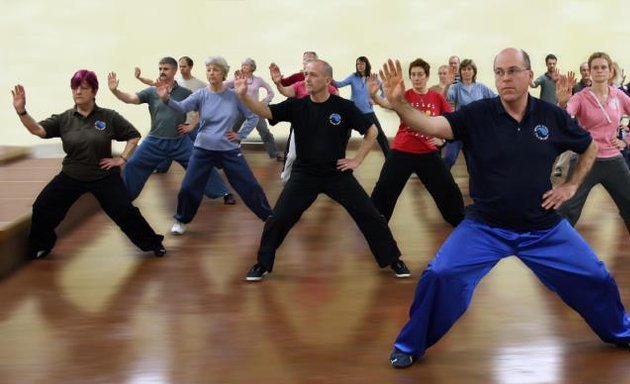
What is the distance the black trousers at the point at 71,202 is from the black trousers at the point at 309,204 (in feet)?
3.86

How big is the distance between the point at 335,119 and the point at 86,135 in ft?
6.05

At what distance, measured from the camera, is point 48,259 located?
22.0 ft

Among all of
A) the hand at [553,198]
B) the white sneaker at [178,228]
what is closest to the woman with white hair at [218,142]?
the white sneaker at [178,228]

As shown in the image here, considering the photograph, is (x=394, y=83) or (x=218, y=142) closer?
(x=394, y=83)

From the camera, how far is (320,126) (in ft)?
19.1

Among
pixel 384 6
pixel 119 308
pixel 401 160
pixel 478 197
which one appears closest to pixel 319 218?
pixel 401 160

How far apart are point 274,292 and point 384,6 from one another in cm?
903

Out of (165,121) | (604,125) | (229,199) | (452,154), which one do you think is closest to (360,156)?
(604,125)

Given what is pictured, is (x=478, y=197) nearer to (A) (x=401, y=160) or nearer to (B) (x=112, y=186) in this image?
(A) (x=401, y=160)

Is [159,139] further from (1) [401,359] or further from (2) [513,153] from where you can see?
(2) [513,153]

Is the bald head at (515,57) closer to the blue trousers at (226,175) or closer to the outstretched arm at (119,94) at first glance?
the blue trousers at (226,175)

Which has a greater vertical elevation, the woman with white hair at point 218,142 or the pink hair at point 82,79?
the pink hair at point 82,79

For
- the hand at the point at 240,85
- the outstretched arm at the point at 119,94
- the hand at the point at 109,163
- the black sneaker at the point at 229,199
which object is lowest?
the black sneaker at the point at 229,199

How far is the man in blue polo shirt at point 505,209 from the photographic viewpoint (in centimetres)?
416
